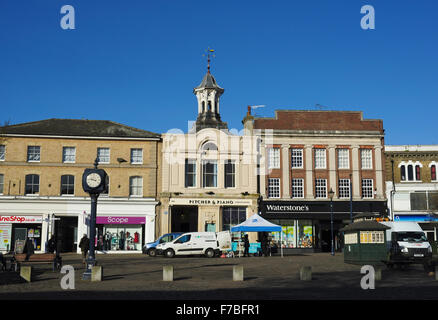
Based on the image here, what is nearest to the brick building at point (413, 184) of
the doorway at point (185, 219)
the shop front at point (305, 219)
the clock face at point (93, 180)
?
the shop front at point (305, 219)

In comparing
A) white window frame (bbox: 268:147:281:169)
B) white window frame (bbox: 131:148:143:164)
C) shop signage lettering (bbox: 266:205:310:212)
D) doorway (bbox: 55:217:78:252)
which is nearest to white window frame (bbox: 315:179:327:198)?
shop signage lettering (bbox: 266:205:310:212)

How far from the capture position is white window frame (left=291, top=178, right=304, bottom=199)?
4459 cm

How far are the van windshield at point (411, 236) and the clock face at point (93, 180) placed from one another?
15.6 m

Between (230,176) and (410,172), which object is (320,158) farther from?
(410,172)

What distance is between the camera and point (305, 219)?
43.9 metres

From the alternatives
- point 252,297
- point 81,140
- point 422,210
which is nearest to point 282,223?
point 422,210

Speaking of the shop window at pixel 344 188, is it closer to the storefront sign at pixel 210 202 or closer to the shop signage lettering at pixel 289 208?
the shop signage lettering at pixel 289 208

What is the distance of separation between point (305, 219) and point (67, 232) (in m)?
20.1

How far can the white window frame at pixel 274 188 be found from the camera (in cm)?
4439

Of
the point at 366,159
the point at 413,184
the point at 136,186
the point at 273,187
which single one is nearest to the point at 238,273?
the point at 136,186

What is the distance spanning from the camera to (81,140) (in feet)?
137

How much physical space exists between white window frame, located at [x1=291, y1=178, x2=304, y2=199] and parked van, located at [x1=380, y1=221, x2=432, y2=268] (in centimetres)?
1688
